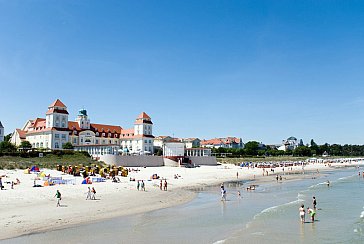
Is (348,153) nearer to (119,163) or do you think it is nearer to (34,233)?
(119,163)

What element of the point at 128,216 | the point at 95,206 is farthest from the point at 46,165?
the point at 128,216

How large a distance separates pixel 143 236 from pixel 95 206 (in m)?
8.71

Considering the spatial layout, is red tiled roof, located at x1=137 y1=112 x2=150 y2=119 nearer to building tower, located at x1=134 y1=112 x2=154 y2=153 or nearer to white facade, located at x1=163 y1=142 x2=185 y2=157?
building tower, located at x1=134 y1=112 x2=154 y2=153

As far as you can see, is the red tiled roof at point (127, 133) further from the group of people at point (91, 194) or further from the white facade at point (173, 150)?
the group of people at point (91, 194)

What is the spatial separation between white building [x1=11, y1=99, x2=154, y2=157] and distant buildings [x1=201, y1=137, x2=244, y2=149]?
68735mm

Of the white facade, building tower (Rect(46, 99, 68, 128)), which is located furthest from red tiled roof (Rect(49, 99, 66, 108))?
the white facade

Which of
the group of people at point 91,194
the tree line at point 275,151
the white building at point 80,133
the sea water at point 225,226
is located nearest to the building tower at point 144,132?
the white building at point 80,133

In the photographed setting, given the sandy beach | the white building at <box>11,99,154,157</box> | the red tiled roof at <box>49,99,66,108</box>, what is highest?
the red tiled roof at <box>49,99,66,108</box>

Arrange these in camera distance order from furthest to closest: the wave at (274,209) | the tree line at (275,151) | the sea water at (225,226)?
the tree line at (275,151) → the wave at (274,209) → the sea water at (225,226)

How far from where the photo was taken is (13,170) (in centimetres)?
4178

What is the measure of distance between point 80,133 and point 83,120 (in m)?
5.05

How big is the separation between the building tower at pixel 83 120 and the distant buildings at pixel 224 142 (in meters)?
76.0

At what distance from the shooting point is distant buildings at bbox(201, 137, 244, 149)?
16701cm

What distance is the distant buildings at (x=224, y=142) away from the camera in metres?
167
